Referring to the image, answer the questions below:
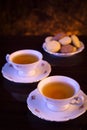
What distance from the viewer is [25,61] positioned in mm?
1071

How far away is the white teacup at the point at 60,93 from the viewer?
2.60 feet

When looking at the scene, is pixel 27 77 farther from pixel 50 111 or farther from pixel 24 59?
pixel 50 111

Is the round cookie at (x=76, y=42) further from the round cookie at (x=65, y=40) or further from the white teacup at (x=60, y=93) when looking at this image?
the white teacup at (x=60, y=93)

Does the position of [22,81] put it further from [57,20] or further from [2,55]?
[57,20]

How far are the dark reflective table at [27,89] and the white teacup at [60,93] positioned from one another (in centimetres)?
5

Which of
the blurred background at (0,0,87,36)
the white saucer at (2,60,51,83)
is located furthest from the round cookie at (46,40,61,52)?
the blurred background at (0,0,87,36)

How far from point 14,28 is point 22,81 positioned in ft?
4.48

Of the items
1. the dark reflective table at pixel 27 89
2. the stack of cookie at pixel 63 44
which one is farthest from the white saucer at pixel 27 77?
the stack of cookie at pixel 63 44

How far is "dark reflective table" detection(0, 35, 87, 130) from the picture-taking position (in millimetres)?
783

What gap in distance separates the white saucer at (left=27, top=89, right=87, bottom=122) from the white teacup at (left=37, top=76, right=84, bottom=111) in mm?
13

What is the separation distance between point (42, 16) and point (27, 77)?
1.30 metres

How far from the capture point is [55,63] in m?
1.15

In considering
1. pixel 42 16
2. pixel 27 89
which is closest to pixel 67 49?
pixel 27 89

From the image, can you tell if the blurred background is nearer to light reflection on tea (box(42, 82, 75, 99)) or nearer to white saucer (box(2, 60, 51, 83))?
white saucer (box(2, 60, 51, 83))
